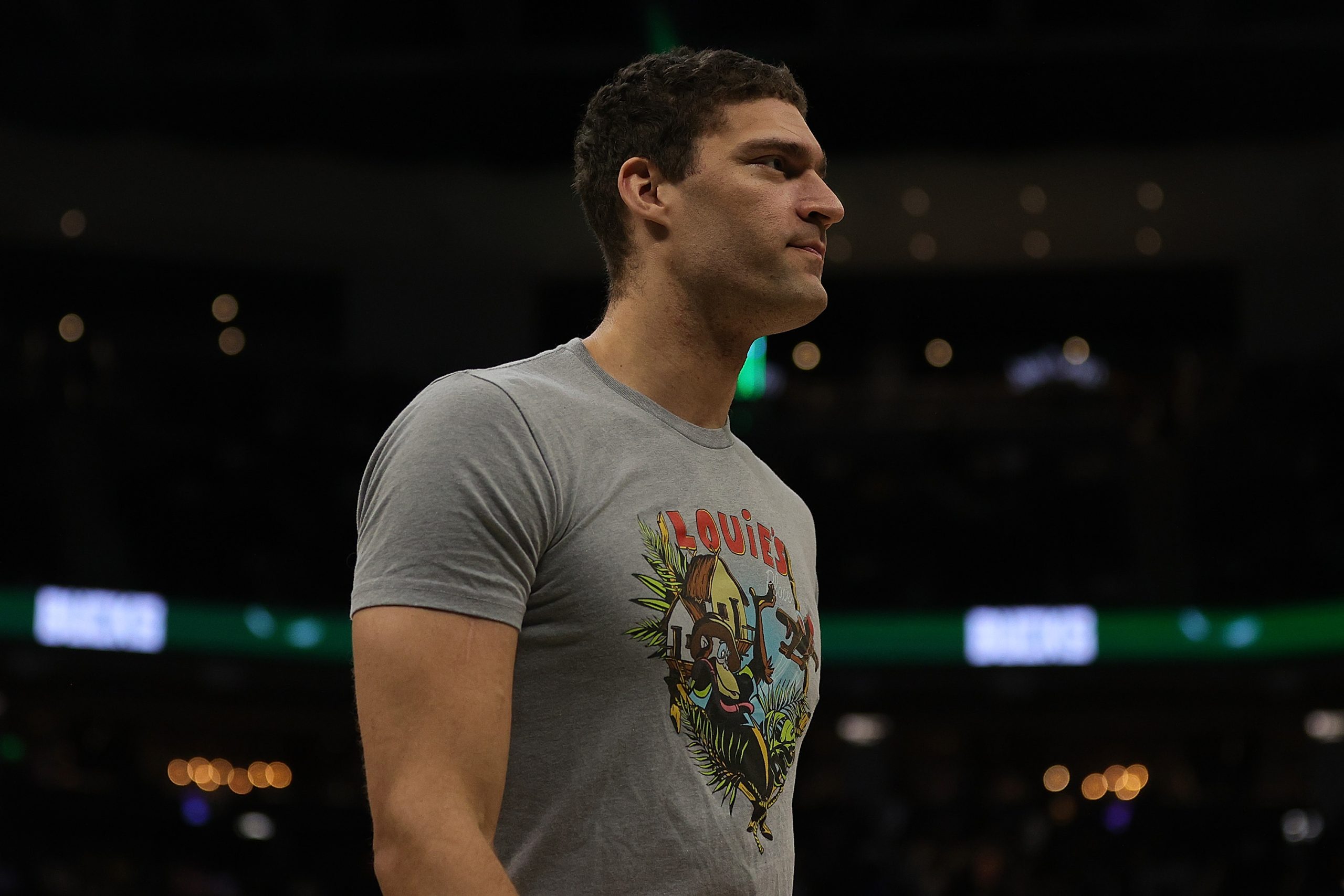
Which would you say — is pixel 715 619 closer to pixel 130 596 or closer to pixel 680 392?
pixel 680 392

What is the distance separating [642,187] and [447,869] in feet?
2.73

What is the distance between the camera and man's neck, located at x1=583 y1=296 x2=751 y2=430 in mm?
1685

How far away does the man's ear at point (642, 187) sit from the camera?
1.73 m

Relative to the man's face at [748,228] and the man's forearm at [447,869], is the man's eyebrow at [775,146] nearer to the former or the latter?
the man's face at [748,228]

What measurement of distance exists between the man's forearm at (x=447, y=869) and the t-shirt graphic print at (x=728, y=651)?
242 mm

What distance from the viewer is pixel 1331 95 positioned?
16578 millimetres

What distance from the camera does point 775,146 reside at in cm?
172

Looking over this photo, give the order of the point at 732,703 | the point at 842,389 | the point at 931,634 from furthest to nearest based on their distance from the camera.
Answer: the point at 842,389 → the point at 931,634 → the point at 732,703

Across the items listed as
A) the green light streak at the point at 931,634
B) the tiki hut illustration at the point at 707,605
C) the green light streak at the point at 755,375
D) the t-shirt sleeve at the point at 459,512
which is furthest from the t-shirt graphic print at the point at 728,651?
the green light streak at the point at 755,375

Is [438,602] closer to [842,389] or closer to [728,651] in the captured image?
[728,651]

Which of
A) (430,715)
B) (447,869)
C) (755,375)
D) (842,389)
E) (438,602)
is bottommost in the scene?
(447,869)

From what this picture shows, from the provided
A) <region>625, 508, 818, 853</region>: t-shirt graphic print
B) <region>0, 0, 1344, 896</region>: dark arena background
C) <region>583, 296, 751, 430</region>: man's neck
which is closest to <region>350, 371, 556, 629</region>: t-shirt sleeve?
<region>625, 508, 818, 853</region>: t-shirt graphic print

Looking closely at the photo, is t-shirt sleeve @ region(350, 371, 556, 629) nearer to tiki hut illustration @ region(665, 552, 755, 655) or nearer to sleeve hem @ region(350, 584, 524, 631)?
sleeve hem @ region(350, 584, 524, 631)

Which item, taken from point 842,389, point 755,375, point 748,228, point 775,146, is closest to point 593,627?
point 748,228
